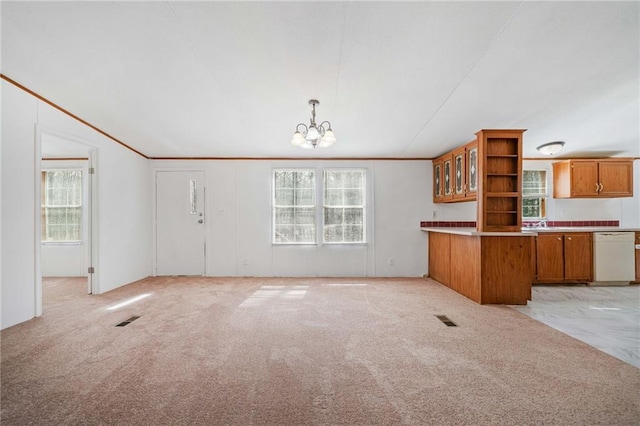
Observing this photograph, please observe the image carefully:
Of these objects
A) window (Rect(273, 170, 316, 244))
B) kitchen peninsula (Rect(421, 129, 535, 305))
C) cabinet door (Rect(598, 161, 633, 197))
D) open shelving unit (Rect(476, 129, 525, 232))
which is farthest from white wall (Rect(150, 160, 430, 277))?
cabinet door (Rect(598, 161, 633, 197))

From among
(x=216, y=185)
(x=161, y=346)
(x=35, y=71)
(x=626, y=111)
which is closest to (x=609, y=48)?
(x=626, y=111)

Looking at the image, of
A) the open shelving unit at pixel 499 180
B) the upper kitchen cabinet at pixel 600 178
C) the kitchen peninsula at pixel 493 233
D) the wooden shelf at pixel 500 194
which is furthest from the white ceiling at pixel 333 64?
the upper kitchen cabinet at pixel 600 178

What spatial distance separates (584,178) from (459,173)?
289 centimetres

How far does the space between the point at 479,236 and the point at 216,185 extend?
15.2 feet

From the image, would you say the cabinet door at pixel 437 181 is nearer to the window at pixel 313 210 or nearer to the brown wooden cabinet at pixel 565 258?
the window at pixel 313 210

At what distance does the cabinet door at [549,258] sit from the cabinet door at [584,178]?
1309 mm

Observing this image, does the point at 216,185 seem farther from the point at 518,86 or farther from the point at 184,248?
the point at 518,86

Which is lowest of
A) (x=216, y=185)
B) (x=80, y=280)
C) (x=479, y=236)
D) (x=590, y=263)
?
(x=80, y=280)

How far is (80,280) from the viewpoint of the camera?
197 inches

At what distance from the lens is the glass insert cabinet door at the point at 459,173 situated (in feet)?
14.5

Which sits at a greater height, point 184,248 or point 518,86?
point 518,86

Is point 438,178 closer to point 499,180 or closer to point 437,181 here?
point 437,181

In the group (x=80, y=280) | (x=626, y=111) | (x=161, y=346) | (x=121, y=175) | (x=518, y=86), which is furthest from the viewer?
(x=80, y=280)

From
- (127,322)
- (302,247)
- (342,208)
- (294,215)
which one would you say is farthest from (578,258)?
(127,322)
